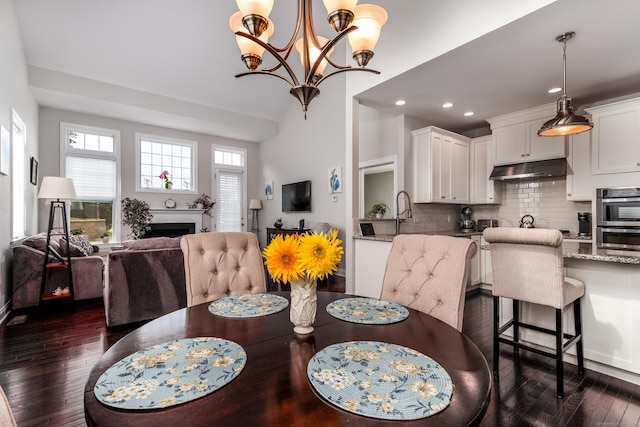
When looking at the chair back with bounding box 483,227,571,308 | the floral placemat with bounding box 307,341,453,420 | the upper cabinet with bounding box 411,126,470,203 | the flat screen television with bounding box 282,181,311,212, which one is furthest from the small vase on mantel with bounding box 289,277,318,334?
the flat screen television with bounding box 282,181,311,212

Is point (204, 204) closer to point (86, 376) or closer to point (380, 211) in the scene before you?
point (380, 211)

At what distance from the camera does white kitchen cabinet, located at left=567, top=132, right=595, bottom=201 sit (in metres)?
3.71

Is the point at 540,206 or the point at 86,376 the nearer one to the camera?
the point at 86,376

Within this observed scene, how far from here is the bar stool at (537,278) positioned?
198 centimetres

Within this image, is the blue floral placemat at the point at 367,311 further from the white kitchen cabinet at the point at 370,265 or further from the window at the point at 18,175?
the window at the point at 18,175

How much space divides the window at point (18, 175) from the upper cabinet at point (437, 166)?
520cm

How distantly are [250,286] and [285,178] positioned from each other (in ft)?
18.2

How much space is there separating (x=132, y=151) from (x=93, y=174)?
832 mm

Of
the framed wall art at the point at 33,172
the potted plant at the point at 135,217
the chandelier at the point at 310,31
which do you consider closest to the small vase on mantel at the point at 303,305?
the chandelier at the point at 310,31

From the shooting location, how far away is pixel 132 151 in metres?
6.39

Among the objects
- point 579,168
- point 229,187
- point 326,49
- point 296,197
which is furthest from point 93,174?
point 579,168

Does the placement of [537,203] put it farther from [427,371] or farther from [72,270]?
[72,270]

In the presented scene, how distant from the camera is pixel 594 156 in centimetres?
355

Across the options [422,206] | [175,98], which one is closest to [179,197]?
[175,98]
